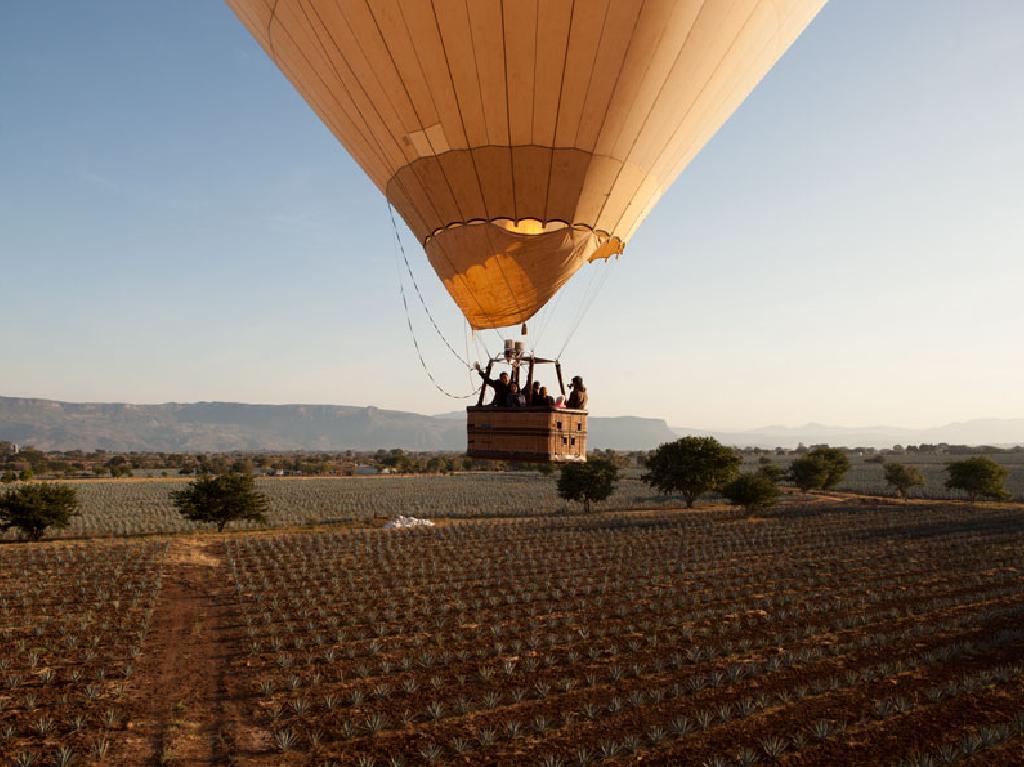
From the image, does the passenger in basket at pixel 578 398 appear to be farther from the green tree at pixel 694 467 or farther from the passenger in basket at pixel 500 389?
the green tree at pixel 694 467

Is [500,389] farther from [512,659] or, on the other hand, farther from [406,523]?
[406,523]

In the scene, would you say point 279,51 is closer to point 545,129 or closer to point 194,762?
point 545,129

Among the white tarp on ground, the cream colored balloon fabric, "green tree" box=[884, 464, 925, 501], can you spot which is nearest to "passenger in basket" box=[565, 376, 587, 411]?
the cream colored balloon fabric

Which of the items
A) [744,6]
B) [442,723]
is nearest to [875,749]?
[442,723]

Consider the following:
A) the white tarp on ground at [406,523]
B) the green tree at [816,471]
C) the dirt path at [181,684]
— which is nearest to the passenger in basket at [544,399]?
the dirt path at [181,684]

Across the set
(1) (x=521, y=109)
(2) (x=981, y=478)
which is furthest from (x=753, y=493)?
(1) (x=521, y=109)

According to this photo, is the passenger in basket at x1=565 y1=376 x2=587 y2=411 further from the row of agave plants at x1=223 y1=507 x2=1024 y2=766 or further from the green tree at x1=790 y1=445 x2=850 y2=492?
the green tree at x1=790 y1=445 x2=850 y2=492
